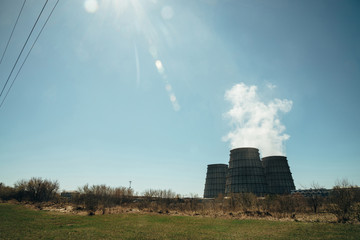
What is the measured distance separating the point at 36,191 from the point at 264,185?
6167 cm

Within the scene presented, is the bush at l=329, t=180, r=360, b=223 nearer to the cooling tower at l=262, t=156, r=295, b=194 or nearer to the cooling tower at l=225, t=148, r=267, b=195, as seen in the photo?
the cooling tower at l=225, t=148, r=267, b=195

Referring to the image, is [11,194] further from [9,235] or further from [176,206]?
[9,235]

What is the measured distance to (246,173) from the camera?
51344 mm

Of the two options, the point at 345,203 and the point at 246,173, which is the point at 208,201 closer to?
the point at 246,173

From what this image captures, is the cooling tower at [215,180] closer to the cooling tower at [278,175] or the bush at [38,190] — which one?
the cooling tower at [278,175]

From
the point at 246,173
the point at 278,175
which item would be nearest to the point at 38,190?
the point at 246,173

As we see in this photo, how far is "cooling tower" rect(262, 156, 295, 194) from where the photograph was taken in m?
53.4

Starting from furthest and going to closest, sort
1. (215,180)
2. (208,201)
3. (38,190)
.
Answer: (215,180)
(38,190)
(208,201)

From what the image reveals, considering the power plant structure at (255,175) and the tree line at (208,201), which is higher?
the power plant structure at (255,175)

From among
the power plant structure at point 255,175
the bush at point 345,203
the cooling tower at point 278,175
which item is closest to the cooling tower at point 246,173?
the power plant structure at point 255,175

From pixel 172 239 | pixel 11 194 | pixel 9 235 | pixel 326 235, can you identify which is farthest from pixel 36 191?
pixel 326 235

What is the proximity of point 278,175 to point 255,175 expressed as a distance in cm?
935

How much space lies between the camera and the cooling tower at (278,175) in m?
53.4

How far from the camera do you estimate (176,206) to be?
114 ft
